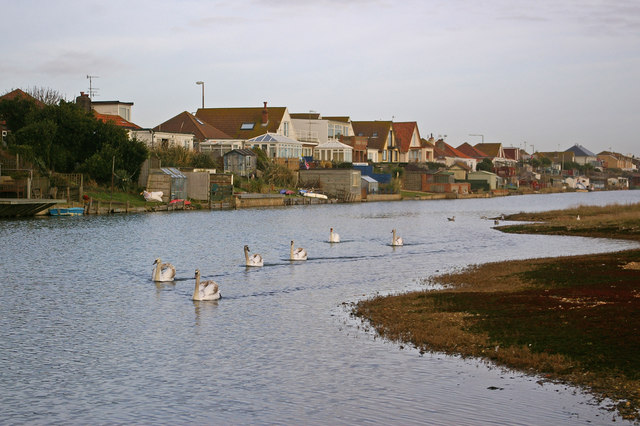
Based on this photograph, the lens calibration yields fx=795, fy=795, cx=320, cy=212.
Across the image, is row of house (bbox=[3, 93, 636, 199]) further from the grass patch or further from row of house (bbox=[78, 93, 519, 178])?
the grass patch

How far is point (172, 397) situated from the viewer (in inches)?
659

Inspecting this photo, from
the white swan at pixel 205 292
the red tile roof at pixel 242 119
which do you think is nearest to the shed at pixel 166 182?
the red tile roof at pixel 242 119

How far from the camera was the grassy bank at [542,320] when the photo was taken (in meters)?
17.0

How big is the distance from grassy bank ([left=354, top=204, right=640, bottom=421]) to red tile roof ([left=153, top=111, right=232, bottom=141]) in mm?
83533

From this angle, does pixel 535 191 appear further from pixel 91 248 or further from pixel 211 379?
pixel 211 379

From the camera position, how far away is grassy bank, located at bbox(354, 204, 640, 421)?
16984 mm

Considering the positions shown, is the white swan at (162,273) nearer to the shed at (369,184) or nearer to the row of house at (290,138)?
the row of house at (290,138)

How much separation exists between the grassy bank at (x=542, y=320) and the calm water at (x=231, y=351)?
0.76 metres

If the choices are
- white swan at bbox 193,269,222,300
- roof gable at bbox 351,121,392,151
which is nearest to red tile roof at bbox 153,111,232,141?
roof gable at bbox 351,121,392,151

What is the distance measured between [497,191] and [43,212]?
116123 millimetres

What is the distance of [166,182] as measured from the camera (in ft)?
268

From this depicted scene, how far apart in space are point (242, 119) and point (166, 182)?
46.5 metres

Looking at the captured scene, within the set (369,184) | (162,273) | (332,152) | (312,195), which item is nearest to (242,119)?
(332,152)

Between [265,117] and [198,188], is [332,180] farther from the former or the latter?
[198,188]
